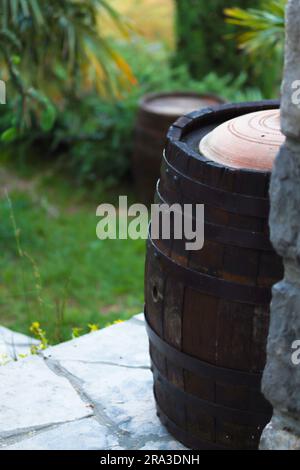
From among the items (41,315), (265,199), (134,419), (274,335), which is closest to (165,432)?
(134,419)

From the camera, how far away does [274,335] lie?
2.21 meters

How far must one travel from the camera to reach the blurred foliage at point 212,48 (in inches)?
268

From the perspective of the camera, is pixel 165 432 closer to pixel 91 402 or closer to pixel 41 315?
pixel 91 402

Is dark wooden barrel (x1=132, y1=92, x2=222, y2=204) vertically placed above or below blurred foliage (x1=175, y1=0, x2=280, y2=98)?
below

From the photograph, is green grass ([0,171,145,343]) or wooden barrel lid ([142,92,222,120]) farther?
wooden barrel lid ([142,92,222,120])

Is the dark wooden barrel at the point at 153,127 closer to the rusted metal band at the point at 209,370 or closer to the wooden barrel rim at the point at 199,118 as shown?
the wooden barrel rim at the point at 199,118

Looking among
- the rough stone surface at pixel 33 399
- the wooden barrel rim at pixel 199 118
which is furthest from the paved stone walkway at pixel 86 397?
Answer: the wooden barrel rim at pixel 199 118

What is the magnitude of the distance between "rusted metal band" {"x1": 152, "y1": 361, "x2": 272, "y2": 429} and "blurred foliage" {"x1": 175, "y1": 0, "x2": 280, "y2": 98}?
15.0ft

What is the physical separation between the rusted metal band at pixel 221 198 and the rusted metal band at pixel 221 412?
0.64 meters

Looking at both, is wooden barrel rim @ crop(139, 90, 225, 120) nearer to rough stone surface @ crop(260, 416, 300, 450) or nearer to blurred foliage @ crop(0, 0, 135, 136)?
blurred foliage @ crop(0, 0, 135, 136)

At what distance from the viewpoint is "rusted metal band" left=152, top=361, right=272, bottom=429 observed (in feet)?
8.30

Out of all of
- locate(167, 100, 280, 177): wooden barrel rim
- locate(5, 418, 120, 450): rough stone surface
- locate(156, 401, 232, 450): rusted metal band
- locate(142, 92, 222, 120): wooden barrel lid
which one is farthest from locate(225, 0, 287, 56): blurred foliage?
locate(5, 418, 120, 450): rough stone surface

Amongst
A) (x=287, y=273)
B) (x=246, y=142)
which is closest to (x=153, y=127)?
(x=246, y=142)
